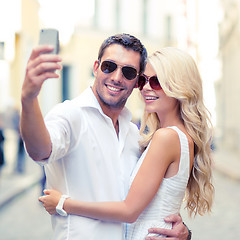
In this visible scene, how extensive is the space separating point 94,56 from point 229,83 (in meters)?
8.15

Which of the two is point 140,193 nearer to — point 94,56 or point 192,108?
point 192,108

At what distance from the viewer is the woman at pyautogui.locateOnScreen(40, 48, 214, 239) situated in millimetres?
2178

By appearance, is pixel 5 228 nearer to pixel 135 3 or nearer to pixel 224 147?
pixel 224 147

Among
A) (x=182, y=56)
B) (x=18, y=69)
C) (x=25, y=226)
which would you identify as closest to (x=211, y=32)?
(x=18, y=69)

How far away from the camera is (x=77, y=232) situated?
84.0 inches

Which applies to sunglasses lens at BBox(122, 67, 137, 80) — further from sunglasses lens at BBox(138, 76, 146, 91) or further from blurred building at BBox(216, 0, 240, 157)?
blurred building at BBox(216, 0, 240, 157)

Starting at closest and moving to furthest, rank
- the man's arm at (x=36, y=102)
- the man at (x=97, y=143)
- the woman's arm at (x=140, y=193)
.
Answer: the man's arm at (x=36, y=102) → the man at (x=97, y=143) → the woman's arm at (x=140, y=193)

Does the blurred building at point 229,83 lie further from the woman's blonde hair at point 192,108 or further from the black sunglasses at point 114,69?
the black sunglasses at point 114,69

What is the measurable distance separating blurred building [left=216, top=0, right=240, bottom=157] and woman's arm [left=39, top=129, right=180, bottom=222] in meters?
15.4

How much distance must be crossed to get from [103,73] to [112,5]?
23.7 metres

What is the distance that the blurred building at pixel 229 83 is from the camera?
18.5 metres

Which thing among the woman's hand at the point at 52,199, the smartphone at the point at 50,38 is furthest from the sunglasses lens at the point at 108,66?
the smartphone at the point at 50,38

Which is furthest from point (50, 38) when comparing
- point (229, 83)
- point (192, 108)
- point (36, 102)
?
point (229, 83)

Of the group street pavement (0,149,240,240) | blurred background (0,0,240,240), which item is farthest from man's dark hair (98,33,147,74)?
blurred background (0,0,240,240)
